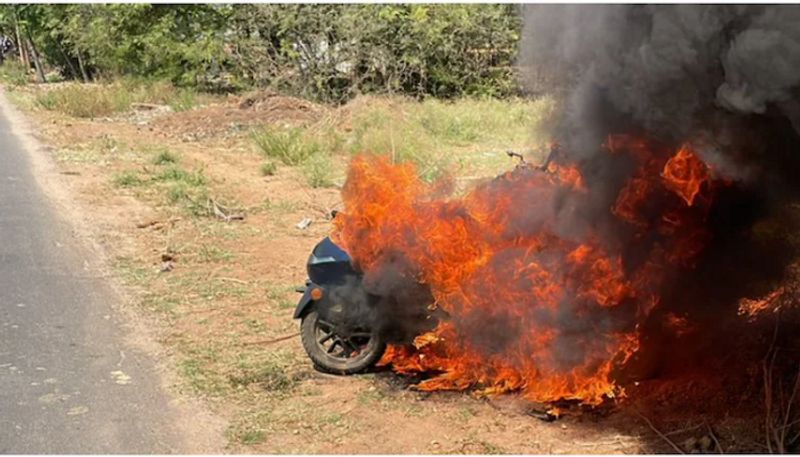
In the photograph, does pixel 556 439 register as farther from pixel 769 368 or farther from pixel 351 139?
pixel 351 139

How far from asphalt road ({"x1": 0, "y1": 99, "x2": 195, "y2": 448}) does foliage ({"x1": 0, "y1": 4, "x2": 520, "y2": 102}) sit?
44.9 ft

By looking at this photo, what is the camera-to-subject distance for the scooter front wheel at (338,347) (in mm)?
6191

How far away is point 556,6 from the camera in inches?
204

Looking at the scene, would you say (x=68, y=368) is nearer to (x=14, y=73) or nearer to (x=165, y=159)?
(x=165, y=159)

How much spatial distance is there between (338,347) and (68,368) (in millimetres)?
2087

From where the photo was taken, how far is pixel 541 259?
17.8 ft

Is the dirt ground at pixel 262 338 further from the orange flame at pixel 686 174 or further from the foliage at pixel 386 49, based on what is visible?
the foliage at pixel 386 49

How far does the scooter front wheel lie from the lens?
6.19 m

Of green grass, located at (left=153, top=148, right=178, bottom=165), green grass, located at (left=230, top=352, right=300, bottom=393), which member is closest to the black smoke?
green grass, located at (left=230, top=352, right=300, bottom=393)

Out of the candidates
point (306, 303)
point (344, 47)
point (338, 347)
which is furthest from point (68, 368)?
point (344, 47)

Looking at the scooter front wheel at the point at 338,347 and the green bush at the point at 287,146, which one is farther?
the green bush at the point at 287,146

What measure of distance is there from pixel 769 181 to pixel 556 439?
1.90 metres

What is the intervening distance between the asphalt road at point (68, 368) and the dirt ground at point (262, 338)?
332mm

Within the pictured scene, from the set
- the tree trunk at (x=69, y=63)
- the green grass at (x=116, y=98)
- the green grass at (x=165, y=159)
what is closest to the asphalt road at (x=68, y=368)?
the green grass at (x=165, y=159)
